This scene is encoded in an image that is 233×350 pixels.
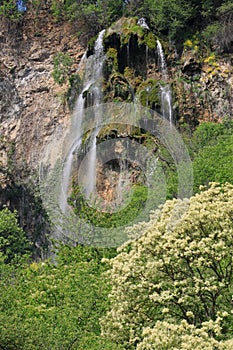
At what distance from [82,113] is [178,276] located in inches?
1010

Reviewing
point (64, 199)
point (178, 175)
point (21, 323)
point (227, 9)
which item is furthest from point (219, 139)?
point (21, 323)

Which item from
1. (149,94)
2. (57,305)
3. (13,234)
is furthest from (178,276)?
(149,94)

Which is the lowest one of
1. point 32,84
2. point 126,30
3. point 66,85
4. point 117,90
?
point 117,90

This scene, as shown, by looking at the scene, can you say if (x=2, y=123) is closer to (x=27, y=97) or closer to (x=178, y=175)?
(x=27, y=97)

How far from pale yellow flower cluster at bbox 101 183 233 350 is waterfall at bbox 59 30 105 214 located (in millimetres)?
19865

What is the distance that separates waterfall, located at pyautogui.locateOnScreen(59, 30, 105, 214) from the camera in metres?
34.3

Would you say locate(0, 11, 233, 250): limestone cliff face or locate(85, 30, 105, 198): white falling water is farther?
locate(0, 11, 233, 250): limestone cliff face

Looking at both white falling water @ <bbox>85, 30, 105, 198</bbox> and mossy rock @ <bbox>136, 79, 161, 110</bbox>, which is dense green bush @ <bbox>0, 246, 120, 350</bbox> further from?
mossy rock @ <bbox>136, 79, 161, 110</bbox>

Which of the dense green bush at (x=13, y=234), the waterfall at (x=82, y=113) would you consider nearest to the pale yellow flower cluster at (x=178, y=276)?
the dense green bush at (x=13, y=234)

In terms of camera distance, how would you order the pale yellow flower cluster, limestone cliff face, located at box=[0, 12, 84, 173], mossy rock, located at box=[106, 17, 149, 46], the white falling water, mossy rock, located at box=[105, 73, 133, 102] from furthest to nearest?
1. limestone cliff face, located at box=[0, 12, 84, 173]
2. mossy rock, located at box=[106, 17, 149, 46]
3. mossy rock, located at box=[105, 73, 133, 102]
4. the white falling water
5. the pale yellow flower cluster

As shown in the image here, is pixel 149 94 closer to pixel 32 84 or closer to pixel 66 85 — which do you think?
pixel 66 85

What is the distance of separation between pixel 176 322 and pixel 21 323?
354 cm

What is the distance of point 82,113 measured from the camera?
3794 centimetres

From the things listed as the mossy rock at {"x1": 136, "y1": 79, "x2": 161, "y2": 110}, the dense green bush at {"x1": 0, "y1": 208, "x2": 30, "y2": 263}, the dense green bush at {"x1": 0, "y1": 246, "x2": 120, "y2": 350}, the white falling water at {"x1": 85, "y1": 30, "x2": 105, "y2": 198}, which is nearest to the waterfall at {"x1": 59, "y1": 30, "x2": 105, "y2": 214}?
the white falling water at {"x1": 85, "y1": 30, "x2": 105, "y2": 198}
